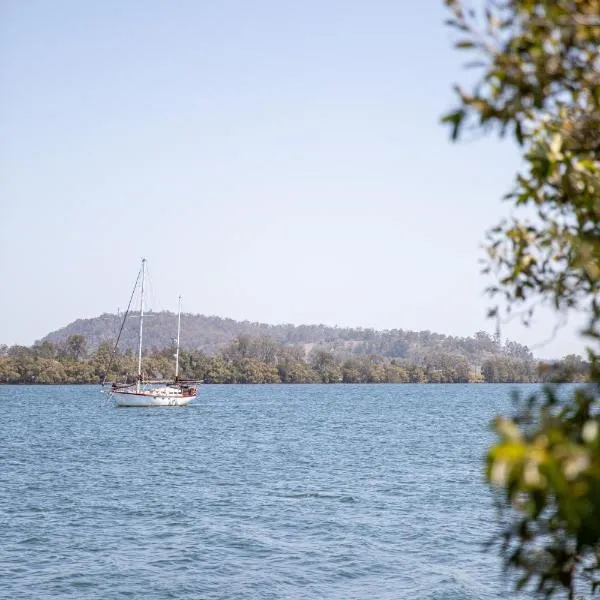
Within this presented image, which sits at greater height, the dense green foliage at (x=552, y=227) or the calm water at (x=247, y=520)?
the dense green foliage at (x=552, y=227)

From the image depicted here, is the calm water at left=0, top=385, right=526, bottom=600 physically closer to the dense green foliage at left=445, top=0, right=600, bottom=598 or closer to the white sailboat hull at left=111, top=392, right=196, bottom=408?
the dense green foliage at left=445, top=0, right=600, bottom=598

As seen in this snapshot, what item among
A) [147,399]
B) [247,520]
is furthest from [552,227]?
[147,399]

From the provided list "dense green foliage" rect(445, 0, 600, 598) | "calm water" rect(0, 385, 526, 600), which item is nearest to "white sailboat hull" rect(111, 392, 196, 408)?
"calm water" rect(0, 385, 526, 600)

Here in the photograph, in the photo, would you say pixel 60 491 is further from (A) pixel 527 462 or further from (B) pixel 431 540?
(A) pixel 527 462

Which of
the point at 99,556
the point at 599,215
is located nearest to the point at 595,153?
the point at 599,215

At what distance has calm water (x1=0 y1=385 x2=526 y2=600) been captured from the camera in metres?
25.4

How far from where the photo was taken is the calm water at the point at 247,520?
25.4m

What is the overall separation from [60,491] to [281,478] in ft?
42.3

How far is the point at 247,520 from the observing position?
35.8 meters

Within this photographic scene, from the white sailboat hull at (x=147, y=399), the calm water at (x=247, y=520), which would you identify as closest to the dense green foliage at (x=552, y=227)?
the calm water at (x=247, y=520)

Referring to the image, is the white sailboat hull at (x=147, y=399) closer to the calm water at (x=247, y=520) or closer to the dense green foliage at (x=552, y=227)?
the calm water at (x=247, y=520)

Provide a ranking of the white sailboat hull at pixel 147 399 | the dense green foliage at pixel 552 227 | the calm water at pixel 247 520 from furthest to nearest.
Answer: the white sailboat hull at pixel 147 399, the calm water at pixel 247 520, the dense green foliage at pixel 552 227

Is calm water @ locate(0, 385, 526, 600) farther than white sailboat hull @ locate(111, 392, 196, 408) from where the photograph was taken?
No

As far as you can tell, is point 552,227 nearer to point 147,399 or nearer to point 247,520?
point 247,520
